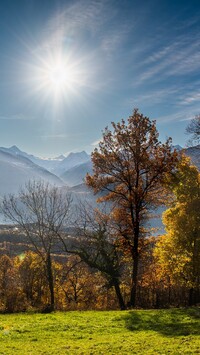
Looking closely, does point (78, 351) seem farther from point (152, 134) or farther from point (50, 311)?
point (152, 134)

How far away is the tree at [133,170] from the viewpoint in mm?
31922

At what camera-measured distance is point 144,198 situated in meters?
33.0

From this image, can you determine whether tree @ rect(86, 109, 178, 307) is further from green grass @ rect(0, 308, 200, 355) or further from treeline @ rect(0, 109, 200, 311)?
green grass @ rect(0, 308, 200, 355)

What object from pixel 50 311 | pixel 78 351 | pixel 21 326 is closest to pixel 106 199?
pixel 50 311

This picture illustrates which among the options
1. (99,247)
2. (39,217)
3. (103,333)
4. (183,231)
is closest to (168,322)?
(103,333)

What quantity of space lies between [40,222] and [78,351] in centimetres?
2380

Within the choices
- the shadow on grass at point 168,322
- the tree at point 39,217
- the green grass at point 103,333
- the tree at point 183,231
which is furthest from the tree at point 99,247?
the shadow on grass at point 168,322

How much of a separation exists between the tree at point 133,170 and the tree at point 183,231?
8.17ft

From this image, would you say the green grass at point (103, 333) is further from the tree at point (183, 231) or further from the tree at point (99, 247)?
the tree at point (99, 247)

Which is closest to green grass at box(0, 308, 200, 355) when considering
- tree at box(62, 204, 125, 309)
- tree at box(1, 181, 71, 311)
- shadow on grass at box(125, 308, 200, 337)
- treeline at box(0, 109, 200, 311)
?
shadow on grass at box(125, 308, 200, 337)

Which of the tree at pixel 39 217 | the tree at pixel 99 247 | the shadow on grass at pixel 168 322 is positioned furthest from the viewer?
the tree at pixel 39 217

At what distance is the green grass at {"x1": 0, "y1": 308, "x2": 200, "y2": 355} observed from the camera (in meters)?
16.1

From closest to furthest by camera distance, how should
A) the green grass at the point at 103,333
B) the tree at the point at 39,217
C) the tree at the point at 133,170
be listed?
the green grass at the point at 103,333, the tree at the point at 133,170, the tree at the point at 39,217

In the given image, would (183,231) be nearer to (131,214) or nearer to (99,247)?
(131,214)
